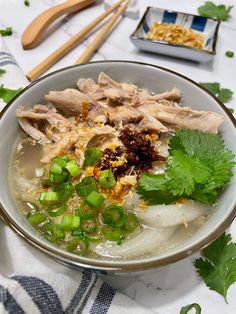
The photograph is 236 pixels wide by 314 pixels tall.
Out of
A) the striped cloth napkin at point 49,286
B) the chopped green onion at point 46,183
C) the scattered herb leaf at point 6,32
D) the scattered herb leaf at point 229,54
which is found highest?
the scattered herb leaf at point 229,54

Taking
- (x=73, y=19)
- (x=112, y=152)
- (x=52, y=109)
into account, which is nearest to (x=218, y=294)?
(x=112, y=152)

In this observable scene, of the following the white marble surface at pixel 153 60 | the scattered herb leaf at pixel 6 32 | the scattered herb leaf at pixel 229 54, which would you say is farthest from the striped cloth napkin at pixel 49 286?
the scattered herb leaf at pixel 229 54

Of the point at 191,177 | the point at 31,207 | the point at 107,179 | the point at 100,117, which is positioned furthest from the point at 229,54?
the point at 31,207

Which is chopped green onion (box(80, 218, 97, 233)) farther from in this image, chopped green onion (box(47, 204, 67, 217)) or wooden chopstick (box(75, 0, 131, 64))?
wooden chopstick (box(75, 0, 131, 64))

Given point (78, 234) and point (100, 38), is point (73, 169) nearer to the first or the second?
point (78, 234)

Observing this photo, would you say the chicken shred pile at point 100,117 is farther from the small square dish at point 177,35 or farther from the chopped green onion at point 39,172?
the small square dish at point 177,35

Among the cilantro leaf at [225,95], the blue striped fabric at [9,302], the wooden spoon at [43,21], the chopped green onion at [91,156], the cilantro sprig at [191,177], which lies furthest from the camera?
the wooden spoon at [43,21]

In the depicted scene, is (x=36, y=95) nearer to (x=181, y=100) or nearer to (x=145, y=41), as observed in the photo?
A: (x=181, y=100)
